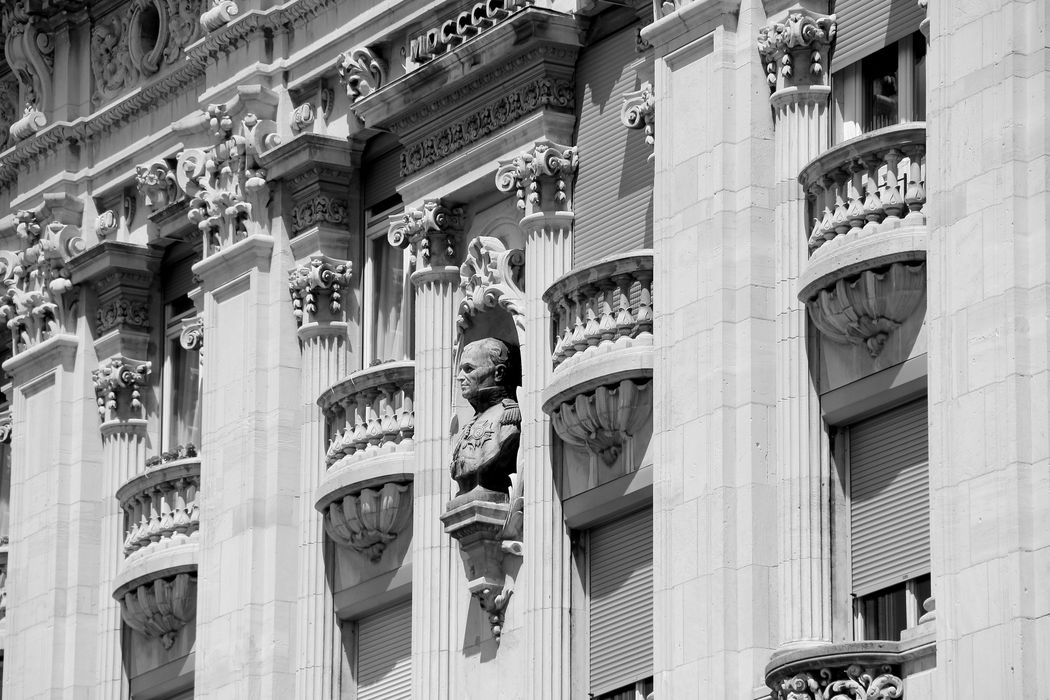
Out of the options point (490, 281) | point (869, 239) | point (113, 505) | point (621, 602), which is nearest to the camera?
point (869, 239)

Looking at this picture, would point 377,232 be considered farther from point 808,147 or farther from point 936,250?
point 936,250

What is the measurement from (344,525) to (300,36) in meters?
6.94

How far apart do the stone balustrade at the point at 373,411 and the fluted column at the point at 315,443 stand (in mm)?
594

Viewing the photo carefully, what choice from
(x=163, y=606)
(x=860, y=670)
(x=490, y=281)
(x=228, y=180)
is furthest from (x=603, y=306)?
(x=163, y=606)

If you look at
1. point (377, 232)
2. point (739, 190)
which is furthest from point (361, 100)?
point (739, 190)

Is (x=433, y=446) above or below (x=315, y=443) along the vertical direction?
below

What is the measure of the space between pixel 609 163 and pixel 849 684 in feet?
29.3

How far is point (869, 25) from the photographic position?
3688 centimetres

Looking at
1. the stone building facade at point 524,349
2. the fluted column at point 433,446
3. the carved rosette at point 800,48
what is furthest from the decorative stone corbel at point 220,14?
the carved rosette at point 800,48

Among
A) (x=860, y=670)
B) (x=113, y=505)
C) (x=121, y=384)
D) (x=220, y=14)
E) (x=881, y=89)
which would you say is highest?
(x=220, y=14)

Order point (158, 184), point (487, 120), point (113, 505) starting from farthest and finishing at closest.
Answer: point (113, 505) < point (158, 184) < point (487, 120)

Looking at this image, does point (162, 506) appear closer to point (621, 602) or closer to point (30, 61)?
point (30, 61)

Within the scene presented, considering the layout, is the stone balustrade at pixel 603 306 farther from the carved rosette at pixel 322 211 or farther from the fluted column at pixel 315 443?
the carved rosette at pixel 322 211

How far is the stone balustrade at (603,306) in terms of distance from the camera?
3903 cm
